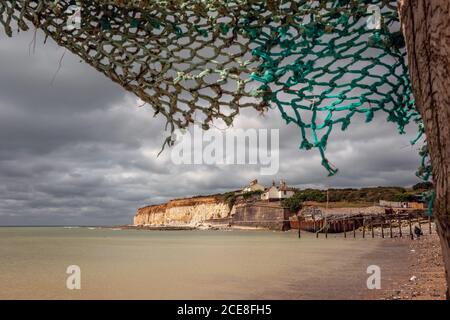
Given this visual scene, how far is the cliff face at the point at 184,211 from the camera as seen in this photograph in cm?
8431

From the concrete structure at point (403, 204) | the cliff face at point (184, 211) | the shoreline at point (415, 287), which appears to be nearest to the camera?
the shoreline at point (415, 287)

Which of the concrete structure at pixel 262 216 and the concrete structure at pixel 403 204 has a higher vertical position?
the concrete structure at pixel 403 204

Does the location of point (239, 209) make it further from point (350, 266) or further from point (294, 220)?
point (350, 266)

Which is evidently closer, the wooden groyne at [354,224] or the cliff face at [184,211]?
the wooden groyne at [354,224]

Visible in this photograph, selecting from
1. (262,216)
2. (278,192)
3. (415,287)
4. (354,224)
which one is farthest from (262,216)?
(415,287)

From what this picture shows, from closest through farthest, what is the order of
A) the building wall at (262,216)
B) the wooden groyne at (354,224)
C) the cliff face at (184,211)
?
the wooden groyne at (354,224) → the building wall at (262,216) → the cliff face at (184,211)

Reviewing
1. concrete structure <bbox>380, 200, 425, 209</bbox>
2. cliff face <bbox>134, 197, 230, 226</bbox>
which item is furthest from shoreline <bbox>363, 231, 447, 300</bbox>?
cliff face <bbox>134, 197, 230, 226</bbox>

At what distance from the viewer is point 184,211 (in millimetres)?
97812

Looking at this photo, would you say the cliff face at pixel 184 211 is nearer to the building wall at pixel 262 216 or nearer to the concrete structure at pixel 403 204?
the building wall at pixel 262 216

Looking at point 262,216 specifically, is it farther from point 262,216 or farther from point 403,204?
point 403,204

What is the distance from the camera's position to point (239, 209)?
2537 inches

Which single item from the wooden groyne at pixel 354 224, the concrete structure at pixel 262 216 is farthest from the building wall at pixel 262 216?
the wooden groyne at pixel 354 224

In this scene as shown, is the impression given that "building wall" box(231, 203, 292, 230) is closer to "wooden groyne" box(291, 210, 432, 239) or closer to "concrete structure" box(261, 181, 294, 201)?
"concrete structure" box(261, 181, 294, 201)
